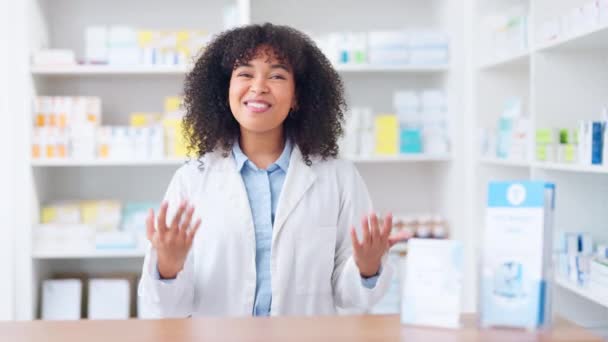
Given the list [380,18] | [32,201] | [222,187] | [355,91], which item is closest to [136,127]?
[32,201]

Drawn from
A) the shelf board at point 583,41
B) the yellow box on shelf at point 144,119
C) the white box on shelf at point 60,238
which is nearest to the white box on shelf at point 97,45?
the yellow box on shelf at point 144,119

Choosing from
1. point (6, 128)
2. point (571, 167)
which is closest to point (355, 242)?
point (571, 167)

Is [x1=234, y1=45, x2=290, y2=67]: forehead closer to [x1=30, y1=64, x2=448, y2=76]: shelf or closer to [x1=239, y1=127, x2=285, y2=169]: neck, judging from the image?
[x1=239, y1=127, x2=285, y2=169]: neck

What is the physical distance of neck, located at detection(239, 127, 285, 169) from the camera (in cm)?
222

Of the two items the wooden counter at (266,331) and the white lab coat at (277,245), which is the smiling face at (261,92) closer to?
the white lab coat at (277,245)

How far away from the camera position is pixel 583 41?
9.28ft

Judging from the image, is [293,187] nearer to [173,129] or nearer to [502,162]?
[502,162]

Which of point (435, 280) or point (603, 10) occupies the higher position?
point (603, 10)

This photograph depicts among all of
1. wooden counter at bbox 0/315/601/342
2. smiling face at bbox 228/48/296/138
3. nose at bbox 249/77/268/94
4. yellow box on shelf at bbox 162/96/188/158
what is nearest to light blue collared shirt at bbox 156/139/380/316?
smiling face at bbox 228/48/296/138

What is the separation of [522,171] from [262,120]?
2.14 meters

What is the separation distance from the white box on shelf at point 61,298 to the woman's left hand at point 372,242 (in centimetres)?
257

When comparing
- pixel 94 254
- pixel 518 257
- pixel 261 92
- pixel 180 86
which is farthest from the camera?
pixel 180 86

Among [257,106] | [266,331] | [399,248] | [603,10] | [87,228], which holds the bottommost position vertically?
[399,248]

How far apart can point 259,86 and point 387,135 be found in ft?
6.86
